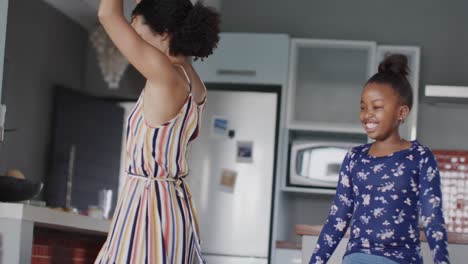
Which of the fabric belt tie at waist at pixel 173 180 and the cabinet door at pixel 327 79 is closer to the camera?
the fabric belt tie at waist at pixel 173 180

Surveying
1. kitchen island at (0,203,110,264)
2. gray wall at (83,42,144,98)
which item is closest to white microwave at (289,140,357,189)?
kitchen island at (0,203,110,264)

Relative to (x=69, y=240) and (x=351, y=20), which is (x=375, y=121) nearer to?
(x=69, y=240)

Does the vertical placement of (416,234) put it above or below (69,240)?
above

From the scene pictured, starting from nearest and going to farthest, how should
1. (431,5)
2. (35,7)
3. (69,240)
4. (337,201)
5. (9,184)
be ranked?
(337,201)
(9,184)
(69,240)
(431,5)
(35,7)

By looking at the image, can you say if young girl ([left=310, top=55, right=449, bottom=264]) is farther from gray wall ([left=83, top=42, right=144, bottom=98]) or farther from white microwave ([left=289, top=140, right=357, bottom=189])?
gray wall ([left=83, top=42, right=144, bottom=98])

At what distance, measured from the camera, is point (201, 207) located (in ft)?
18.0

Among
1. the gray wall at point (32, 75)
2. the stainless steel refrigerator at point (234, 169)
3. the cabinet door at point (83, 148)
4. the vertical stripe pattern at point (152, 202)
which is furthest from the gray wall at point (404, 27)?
the vertical stripe pattern at point (152, 202)

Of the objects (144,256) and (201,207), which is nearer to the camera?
(144,256)

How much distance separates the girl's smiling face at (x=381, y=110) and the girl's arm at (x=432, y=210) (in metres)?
0.12

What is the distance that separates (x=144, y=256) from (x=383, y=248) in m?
0.60

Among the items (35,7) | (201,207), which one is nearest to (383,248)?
(201,207)

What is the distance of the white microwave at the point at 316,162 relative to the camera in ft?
18.0

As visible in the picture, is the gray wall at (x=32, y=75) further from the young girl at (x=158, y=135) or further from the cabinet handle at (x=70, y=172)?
the young girl at (x=158, y=135)

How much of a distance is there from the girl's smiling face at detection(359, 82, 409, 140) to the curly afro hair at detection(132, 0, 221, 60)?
1.49 ft
